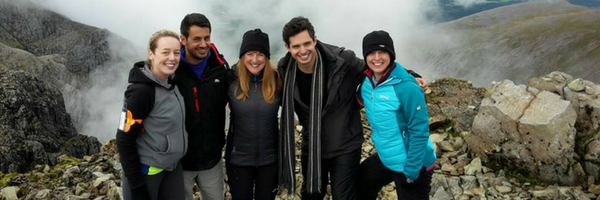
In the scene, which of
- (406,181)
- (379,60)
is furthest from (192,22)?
(406,181)

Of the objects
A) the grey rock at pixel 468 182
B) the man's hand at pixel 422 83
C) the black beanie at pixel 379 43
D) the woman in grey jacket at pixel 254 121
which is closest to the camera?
the black beanie at pixel 379 43

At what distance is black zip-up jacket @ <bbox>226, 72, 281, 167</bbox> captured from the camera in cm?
734

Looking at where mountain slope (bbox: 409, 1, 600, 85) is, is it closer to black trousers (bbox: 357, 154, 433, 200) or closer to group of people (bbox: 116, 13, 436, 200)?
black trousers (bbox: 357, 154, 433, 200)

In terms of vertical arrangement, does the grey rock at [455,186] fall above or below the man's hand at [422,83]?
below

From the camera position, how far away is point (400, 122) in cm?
688

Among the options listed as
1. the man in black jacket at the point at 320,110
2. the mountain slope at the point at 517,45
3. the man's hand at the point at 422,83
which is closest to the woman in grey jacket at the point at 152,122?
the man in black jacket at the point at 320,110

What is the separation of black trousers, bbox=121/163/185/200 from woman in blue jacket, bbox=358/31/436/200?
3.69 metres

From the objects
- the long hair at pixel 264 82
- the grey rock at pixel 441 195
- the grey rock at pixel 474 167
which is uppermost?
the long hair at pixel 264 82

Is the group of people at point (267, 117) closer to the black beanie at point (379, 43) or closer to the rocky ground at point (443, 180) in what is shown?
the black beanie at point (379, 43)

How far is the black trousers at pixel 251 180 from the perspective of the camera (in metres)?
7.75

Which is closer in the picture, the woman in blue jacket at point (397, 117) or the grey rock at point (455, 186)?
the woman in blue jacket at point (397, 117)

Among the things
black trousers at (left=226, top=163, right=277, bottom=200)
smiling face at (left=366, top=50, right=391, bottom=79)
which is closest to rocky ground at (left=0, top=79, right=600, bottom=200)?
black trousers at (left=226, top=163, right=277, bottom=200)

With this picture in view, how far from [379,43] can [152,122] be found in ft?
13.1

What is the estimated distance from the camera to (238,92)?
7293 mm
